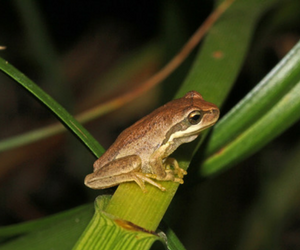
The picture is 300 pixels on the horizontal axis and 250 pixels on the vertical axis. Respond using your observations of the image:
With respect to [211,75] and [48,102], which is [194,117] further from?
[48,102]

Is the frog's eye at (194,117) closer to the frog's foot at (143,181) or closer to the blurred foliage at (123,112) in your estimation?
the frog's foot at (143,181)

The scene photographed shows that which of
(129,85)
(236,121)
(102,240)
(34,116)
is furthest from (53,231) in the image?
(34,116)

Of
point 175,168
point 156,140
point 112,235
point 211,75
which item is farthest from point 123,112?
point 112,235

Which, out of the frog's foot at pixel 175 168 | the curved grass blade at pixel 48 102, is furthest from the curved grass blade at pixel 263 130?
the curved grass blade at pixel 48 102

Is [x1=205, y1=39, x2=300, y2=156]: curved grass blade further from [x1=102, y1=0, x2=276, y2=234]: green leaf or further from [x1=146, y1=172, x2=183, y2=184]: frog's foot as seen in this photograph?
[x1=146, y1=172, x2=183, y2=184]: frog's foot

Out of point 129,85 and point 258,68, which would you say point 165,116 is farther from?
point 129,85

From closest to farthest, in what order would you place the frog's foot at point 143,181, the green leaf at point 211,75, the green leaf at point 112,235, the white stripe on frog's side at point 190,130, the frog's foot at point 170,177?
the green leaf at point 112,235 < the green leaf at point 211,75 < the frog's foot at point 143,181 < the frog's foot at point 170,177 < the white stripe on frog's side at point 190,130
